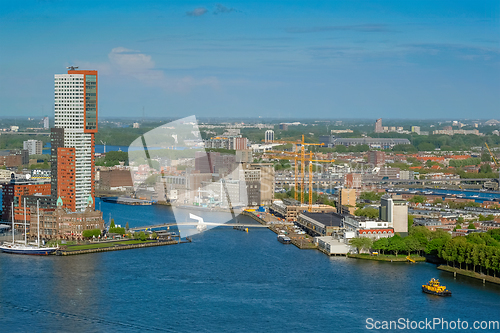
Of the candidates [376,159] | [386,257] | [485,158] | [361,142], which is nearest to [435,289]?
[386,257]

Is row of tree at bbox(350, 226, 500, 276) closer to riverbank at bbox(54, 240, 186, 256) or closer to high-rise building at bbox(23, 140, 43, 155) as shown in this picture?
riverbank at bbox(54, 240, 186, 256)

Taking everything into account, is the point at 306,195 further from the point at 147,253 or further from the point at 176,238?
the point at 147,253

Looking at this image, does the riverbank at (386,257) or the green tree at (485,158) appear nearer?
the riverbank at (386,257)

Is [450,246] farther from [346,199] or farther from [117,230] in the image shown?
[346,199]

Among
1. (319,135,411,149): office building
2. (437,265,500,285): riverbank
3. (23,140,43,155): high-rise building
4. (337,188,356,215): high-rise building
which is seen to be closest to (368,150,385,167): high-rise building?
(319,135,411,149): office building

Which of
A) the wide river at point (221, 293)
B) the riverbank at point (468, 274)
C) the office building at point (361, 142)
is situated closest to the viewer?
the wide river at point (221, 293)

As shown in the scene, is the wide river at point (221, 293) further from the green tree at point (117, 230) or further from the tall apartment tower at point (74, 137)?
the tall apartment tower at point (74, 137)

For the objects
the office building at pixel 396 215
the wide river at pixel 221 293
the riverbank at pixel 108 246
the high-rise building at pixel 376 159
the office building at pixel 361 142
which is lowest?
the wide river at pixel 221 293

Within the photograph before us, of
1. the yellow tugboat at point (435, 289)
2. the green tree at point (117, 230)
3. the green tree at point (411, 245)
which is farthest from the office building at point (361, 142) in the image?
the yellow tugboat at point (435, 289)

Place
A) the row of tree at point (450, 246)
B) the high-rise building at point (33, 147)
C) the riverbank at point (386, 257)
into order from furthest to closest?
the high-rise building at point (33, 147) < the riverbank at point (386, 257) < the row of tree at point (450, 246)
